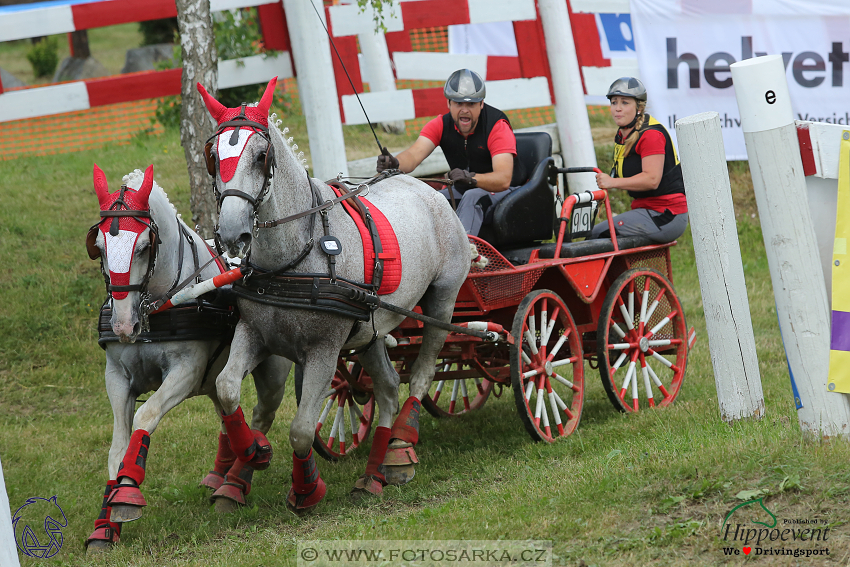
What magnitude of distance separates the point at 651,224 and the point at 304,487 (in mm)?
3004

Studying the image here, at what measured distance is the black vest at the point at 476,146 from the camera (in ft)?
19.5

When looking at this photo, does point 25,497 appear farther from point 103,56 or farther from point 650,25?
point 103,56

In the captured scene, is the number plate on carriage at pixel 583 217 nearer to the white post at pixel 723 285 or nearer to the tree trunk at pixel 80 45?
the white post at pixel 723 285

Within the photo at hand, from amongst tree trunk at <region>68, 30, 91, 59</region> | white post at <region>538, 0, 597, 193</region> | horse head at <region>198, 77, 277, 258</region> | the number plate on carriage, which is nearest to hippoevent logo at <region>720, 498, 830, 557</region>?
horse head at <region>198, 77, 277, 258</region>

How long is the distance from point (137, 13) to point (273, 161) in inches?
194

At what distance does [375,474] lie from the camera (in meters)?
5.00

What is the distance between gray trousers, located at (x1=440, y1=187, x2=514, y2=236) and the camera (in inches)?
227

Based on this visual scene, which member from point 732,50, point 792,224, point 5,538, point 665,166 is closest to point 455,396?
point 665,166

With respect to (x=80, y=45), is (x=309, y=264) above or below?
below

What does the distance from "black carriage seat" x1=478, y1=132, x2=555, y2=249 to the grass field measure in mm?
1271

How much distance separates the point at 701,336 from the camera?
27.3 feet

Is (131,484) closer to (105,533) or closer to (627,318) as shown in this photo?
(105,533)

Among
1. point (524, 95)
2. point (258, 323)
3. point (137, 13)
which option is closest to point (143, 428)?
point (258, 323)

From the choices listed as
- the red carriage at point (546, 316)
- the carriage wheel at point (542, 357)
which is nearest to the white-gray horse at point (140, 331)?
the red carriage at point (546, 316)
